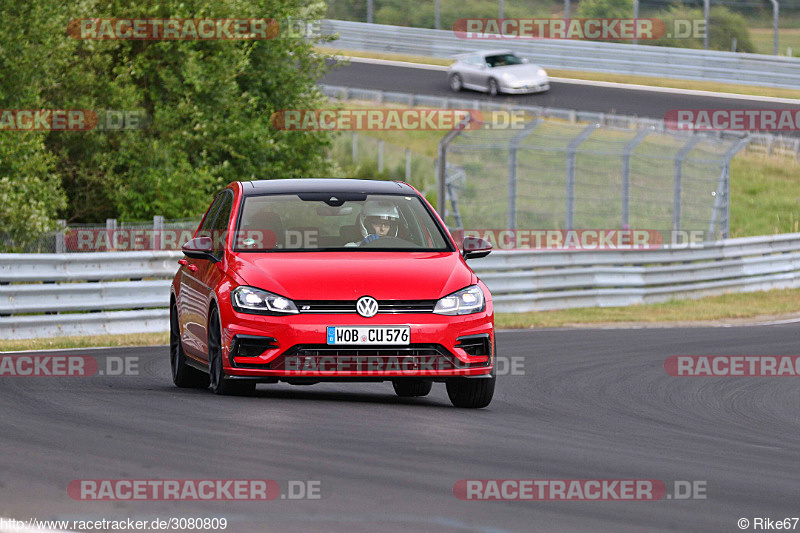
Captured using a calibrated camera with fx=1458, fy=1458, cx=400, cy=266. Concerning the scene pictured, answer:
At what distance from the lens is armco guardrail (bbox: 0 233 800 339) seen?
1608cm

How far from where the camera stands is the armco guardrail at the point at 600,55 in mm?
44656

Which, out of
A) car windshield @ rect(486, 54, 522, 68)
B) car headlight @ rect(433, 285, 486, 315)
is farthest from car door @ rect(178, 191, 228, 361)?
car windshield @ rect(486, 54, 522, 68)

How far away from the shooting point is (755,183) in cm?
4366

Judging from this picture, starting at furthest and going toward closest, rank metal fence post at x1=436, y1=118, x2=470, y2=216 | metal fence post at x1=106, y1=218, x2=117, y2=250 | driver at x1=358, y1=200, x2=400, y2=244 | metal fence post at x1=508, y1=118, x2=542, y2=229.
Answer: metal fence post at x1=508, y1=118, x2=542, y2=229 → metal fence post at x1=436, y1=118, x2=470, y2=216 → metal fence post at x1=106, y1=218, x2=117, y2=250 → driver at x1=358, y1=200, x2=400, y2=244

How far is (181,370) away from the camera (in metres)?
11.1

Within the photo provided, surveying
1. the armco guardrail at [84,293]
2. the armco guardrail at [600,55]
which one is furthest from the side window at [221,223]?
the armco guardrail at [600,55]

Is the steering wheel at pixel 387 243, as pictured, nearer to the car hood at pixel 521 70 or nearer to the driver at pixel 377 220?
the driver at pixel 377 220

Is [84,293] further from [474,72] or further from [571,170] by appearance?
[474,72]

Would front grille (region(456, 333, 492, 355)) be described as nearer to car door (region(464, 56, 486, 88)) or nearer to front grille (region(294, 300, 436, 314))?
front grille (region(294, 300, 436, 314))

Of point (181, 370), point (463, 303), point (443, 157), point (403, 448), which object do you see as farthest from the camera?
point (443, 157)

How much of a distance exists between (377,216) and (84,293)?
7115 millimetres

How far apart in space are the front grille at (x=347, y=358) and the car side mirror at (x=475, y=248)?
3.74ft

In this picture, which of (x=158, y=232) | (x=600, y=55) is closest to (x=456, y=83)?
(x=600, y=55)

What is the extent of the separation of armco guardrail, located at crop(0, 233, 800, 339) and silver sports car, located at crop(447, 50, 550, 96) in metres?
19.3
